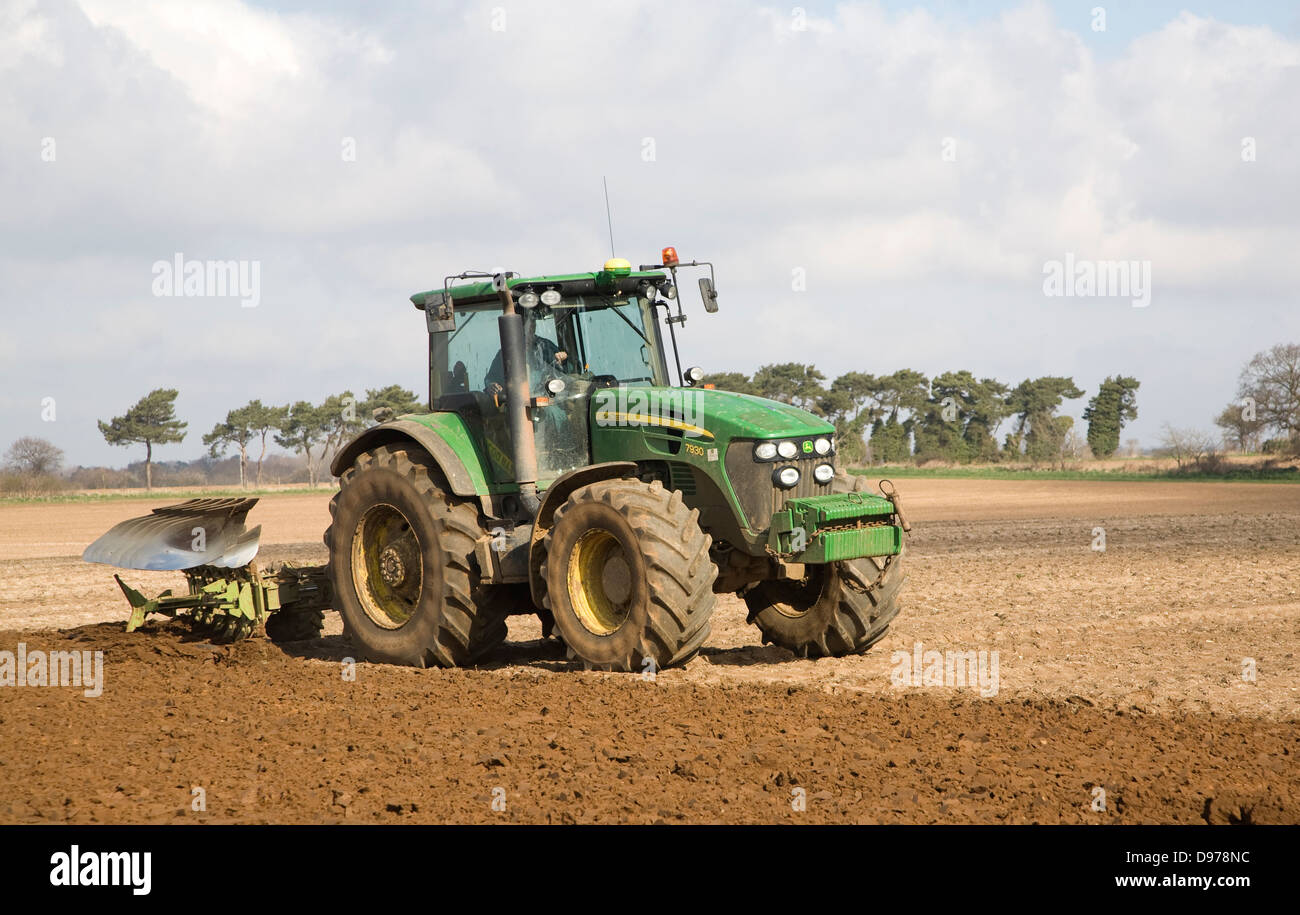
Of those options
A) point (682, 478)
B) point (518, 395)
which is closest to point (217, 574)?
point (518, 395)

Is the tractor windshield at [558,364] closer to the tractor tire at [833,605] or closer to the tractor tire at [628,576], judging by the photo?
the tractor tire at [628,576]

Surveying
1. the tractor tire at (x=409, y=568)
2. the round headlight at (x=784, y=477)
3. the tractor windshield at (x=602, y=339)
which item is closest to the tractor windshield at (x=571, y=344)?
the tractor windshield at (x=602, y=339)

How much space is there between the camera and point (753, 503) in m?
8.98

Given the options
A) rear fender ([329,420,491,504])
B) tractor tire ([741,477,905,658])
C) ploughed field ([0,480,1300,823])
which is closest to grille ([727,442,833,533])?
tractor tire ([741,477,905,658])

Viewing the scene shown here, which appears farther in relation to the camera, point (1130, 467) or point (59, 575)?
point (1130, 467)

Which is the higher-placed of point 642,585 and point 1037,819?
point 642,585

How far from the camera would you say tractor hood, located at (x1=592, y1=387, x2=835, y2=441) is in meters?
9.02

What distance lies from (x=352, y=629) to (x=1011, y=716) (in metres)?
5.39

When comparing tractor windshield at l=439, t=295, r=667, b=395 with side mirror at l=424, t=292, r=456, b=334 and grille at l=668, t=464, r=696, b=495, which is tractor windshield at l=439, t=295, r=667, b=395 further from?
grille at l=668, t=464, r=696, b=495

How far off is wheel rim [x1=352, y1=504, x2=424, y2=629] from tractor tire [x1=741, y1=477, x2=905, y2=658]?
2.68 meters
